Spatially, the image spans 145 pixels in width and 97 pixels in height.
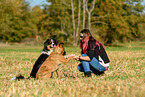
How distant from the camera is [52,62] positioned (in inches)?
238

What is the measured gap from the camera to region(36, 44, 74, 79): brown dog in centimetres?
593

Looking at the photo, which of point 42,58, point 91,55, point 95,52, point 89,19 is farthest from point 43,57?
point 89,19

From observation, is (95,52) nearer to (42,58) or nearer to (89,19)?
(42,58)

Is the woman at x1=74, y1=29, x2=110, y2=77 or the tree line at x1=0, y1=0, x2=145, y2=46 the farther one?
the tree line at x1=0, y1=0, x2=145, y2=46

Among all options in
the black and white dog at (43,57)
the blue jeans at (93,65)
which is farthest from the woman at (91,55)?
the black and white dog at (43,57)

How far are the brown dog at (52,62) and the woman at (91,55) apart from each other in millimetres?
497

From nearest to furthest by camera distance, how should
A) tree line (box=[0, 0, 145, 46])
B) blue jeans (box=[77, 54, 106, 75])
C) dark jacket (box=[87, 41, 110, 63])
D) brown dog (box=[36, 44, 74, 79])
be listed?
brown dog (box=[36, 44, 74, 79]) < dark jacket (box=[87, 41, 110, 63]) < blue jeans (box=[77, 54, 106, 75]) < tree line (box=[0, 0, 145, 46])

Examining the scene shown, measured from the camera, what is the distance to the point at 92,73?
6883mm

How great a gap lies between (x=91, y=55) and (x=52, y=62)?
1.17 meters

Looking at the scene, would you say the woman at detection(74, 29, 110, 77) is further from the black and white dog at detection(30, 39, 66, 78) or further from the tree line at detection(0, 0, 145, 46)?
the tree line at detection(0, 0, 145, 46)

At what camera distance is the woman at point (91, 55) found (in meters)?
6.18

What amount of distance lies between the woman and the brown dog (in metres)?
0.50

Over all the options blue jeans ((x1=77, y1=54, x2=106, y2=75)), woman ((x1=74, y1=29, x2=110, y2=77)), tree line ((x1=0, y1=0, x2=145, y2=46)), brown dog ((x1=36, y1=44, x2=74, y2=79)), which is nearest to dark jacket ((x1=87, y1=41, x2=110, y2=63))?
woman ((x1=74, y1=29, x2=110, y2=77))

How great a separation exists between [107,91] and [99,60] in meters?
2.15
